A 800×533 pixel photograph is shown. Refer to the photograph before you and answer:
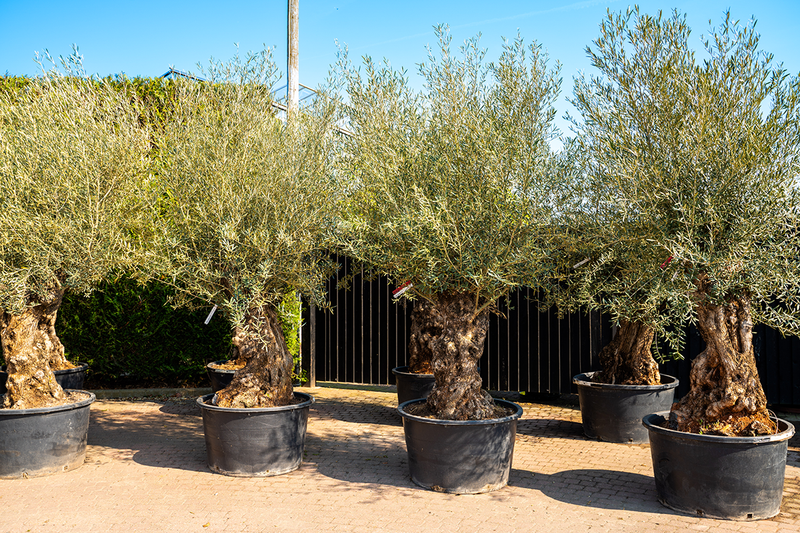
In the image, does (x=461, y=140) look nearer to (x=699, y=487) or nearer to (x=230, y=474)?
(x=699, y=487)

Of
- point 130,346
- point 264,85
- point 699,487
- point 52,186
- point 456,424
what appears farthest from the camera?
point 130,346

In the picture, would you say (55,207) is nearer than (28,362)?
Yes

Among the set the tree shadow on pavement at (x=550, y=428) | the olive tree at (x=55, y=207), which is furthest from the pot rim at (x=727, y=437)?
the olive tree at (x=55, y=207)

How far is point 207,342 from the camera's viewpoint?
9266 millimetres

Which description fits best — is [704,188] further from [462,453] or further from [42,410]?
[42,410]

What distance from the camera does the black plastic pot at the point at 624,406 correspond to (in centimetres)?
626

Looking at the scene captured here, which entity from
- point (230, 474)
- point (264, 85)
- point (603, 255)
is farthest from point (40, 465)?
point (603, 255)

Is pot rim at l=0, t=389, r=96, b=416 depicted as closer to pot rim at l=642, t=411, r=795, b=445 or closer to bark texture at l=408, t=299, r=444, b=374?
bark texture at l=408, t=299, r=444, b=374

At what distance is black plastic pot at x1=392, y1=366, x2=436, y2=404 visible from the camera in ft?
24.0

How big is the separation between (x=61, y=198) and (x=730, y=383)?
573cm

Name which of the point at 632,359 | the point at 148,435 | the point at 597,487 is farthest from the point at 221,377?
the point at 632,359

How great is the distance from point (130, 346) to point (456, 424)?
250 inches

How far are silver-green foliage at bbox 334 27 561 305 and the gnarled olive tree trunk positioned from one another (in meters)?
0.23

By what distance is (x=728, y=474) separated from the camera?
13.6ft
